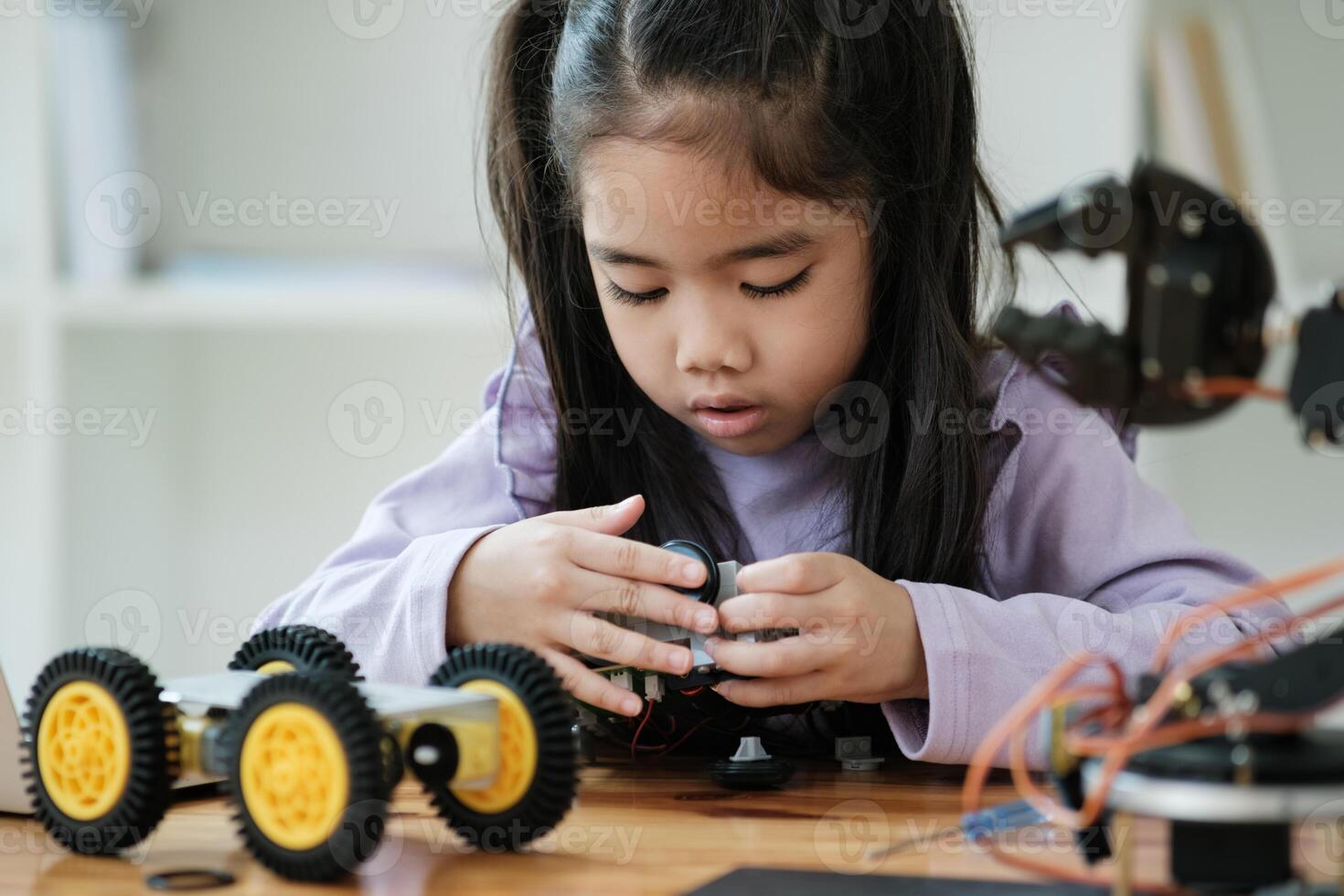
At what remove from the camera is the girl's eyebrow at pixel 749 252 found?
98cm

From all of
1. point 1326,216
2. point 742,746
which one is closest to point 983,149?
point 1326,216

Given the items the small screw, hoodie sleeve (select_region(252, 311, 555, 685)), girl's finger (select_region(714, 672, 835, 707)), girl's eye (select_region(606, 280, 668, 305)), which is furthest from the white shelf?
the small screw

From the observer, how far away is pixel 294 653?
72cm

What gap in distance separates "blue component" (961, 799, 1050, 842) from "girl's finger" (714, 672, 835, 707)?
0.20 m

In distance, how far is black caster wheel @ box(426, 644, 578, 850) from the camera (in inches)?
24.7

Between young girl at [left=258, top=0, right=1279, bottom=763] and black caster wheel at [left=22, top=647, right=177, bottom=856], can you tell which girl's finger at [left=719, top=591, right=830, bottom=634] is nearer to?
young girl at [left=258, top=0, right=1279, bottom=763]

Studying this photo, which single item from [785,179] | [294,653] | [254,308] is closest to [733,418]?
[785,179]

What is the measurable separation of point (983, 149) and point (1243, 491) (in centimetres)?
83

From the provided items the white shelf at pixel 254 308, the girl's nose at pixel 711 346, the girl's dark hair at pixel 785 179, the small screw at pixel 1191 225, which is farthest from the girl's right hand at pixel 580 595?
the white shelf at pixel 254 308

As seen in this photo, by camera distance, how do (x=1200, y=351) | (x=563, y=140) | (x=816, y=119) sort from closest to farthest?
(x=1200, y=351) < (x=816, y=119) < (x=563, y=140)

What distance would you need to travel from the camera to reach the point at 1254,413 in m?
2.09

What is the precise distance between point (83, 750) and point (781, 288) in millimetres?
557

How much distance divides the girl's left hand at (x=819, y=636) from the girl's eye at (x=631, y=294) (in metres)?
0.24

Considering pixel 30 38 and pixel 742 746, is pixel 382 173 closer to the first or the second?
pixel 30 38
